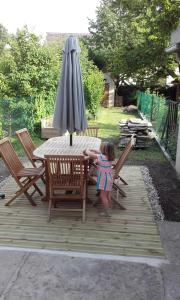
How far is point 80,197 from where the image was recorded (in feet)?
17.5

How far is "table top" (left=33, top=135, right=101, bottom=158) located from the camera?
19.9 feet

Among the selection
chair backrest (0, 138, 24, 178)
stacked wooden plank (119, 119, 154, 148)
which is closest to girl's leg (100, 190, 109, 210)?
chair backrest (0, 138, 24, 178)

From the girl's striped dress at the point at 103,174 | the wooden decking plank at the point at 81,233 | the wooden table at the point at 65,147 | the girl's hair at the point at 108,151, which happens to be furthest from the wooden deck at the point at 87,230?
the girl's hair at the point at 108,151

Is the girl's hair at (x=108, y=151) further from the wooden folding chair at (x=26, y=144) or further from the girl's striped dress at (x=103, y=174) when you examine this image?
the wooden folding chair at (x=26, y=144)

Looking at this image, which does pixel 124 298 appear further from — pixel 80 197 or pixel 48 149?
pixel 48 149

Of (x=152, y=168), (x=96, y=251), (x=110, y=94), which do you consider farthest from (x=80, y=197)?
(x=110, y=94)

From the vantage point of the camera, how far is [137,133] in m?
11.7

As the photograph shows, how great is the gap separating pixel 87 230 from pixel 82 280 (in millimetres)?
1359

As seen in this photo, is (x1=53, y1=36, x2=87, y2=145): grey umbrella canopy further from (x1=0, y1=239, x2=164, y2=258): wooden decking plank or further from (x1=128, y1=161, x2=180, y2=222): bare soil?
(x1=0, y1=239, x2=164, y2=258): wooden decking plank

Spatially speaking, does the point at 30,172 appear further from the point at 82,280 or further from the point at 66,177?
the point at 82,280

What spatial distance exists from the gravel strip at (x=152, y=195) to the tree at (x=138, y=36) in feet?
28.0

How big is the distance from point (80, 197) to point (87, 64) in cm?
1915

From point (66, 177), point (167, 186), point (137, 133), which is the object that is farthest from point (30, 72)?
point (66, 177)

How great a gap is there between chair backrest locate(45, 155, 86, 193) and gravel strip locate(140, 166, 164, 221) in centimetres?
139
